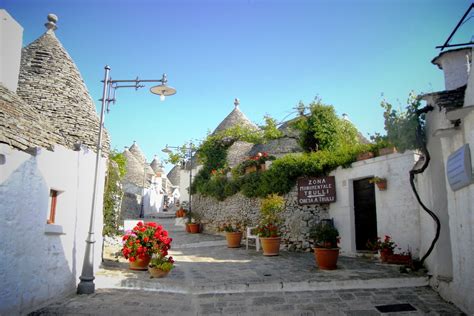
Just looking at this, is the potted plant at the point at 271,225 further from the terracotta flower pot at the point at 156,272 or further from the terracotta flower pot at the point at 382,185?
the terracotta flower pot at the point at 156,272

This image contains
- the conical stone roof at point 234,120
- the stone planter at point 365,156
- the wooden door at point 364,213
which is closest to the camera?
the stone planter at point 365,156

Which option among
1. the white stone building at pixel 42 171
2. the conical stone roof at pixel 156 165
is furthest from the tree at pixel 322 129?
the conical stone roof at pixel 156 165

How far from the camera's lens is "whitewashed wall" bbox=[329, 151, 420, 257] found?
8.20 m

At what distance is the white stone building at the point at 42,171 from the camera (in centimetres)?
505

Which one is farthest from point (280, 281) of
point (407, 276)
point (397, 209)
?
point (397, 209)

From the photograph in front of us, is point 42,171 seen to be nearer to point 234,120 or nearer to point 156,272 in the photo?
point 156,272

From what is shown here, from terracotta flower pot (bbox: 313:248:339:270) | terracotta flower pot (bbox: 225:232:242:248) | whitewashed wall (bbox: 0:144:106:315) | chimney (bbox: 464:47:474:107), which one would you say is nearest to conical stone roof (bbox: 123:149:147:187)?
terracotta flower pot (bbox: 225:232:242:248)

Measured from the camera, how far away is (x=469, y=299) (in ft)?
16.2

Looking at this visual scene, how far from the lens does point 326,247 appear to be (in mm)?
7977

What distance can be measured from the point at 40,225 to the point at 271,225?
6.93 meters

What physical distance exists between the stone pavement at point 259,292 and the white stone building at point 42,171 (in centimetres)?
62

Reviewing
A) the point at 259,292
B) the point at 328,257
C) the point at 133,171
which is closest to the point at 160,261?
the point at 259,292

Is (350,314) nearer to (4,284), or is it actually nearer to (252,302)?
(252,302)

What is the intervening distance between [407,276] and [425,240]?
0.94 m
